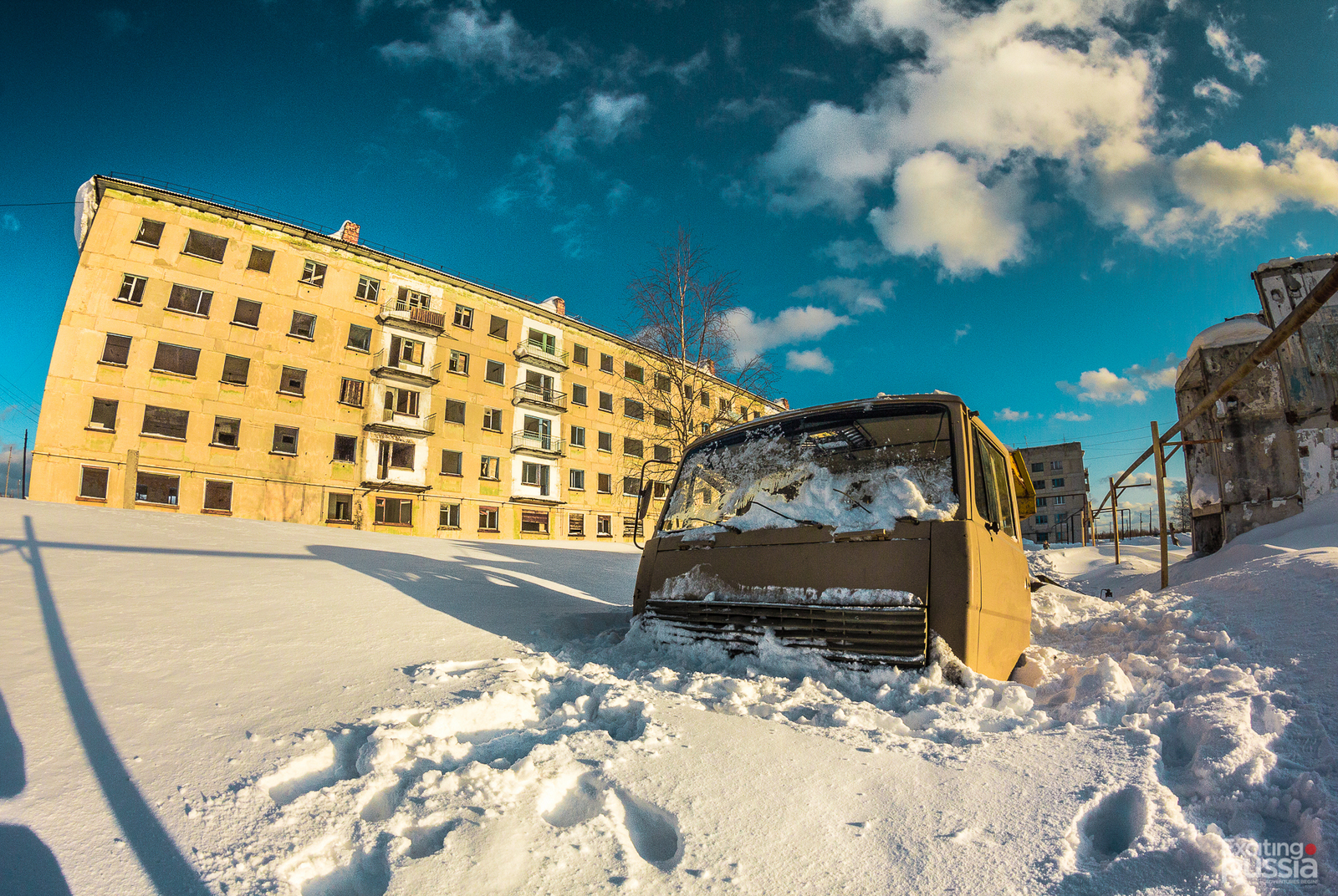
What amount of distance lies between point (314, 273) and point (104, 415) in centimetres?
985

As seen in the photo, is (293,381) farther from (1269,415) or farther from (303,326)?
(1269,415)

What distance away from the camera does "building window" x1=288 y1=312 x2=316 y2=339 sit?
2608 centimetres

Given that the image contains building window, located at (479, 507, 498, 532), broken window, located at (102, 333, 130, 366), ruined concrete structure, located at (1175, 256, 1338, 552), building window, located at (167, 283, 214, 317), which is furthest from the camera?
building window, located at (479, 507, 498, 532)

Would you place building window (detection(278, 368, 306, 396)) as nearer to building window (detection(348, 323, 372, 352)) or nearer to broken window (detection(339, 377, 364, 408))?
broken window (detection(339, 377, 364, 408))

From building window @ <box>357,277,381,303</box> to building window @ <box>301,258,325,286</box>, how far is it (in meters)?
1.54

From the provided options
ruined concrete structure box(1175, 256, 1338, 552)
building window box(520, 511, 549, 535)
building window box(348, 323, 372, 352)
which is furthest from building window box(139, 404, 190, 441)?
ruined concrete structure box(1175, 256, 1338, 552)

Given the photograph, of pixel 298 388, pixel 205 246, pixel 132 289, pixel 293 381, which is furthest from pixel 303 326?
pixel 132 289

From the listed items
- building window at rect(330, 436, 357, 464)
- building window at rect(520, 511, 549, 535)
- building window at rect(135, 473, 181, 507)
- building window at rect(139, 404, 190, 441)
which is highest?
building window at rect(139, 404, 190, 441)

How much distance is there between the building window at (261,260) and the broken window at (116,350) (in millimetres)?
5494

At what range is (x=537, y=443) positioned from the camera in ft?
108

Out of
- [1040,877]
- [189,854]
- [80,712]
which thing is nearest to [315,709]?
[80,712]

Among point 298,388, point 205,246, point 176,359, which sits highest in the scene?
point 205,246

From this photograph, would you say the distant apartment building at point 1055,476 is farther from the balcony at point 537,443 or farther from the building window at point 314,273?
the building window at point 314,273

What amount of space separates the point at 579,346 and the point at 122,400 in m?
21.2
